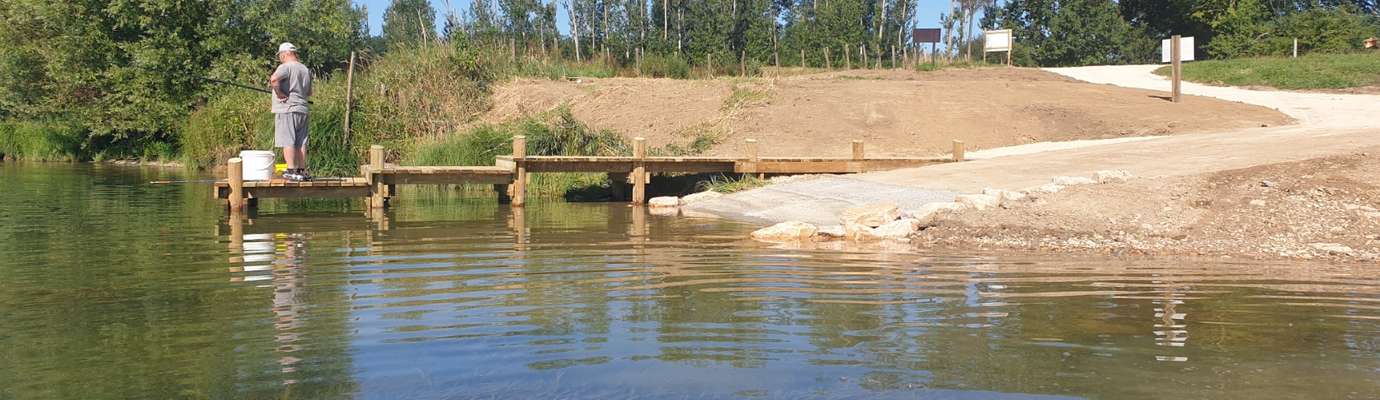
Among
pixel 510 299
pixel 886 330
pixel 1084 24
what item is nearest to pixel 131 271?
pixel 510 299

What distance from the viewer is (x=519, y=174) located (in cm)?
1838

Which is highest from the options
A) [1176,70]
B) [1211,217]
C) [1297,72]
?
[1297,72]

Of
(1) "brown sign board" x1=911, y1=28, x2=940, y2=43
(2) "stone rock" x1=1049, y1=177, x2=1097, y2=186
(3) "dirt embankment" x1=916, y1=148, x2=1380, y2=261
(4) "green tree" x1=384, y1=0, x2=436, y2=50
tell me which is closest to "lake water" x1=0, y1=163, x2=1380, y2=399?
(3) "dirt embankment" x1=916, y1=148, x2=1380, y2=261

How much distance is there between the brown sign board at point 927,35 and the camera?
43.5 meters

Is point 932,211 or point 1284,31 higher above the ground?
point 1284,31

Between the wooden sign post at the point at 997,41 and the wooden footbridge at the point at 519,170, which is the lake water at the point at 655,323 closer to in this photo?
the wooden footbridge at the point at 519,170

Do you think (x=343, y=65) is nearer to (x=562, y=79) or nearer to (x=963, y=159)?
(x=562, y=79)

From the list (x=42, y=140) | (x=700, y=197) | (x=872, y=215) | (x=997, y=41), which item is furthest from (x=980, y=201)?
(x=42, y=140)

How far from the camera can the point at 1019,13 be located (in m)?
64.9

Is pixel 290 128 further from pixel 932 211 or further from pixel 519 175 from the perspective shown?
pixel 932 211

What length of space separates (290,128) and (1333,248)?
1087 cm

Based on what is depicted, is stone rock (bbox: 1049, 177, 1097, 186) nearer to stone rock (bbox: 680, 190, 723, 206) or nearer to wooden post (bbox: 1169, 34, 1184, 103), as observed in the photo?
stone rock (bbox: 680, 190, 723, 206)

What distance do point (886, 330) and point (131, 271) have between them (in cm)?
616

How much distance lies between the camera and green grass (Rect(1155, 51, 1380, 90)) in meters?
29.9
